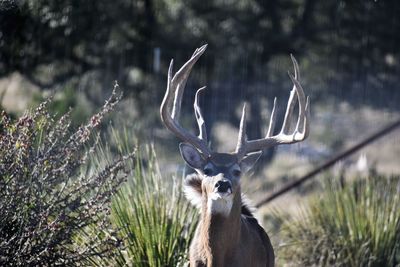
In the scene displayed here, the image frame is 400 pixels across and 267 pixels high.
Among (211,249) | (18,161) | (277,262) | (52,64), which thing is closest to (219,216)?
(211,249)

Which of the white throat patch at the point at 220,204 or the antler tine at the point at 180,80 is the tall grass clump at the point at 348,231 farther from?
the antler tine at the point at 180,80

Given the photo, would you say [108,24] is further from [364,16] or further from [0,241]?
[0,241]

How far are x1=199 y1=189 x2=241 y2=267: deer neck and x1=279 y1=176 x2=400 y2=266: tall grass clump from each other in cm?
238

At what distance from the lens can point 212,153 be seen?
331 inches

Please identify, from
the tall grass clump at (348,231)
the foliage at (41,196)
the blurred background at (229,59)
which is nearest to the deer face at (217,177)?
the foliage at (41,196)

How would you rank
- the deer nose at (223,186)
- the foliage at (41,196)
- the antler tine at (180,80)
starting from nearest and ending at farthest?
the foliage at (41,196)
the deer nose at (223,186)
the antler tine at (180,80)

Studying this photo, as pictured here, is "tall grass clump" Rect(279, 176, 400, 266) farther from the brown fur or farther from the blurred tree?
the blurred tree

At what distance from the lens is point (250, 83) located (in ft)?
68.9

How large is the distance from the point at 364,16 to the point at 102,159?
504 inches

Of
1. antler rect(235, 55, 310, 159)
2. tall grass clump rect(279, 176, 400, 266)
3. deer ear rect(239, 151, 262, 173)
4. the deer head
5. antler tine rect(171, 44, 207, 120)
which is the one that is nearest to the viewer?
the deer head

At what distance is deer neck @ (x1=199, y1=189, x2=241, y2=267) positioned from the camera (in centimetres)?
807

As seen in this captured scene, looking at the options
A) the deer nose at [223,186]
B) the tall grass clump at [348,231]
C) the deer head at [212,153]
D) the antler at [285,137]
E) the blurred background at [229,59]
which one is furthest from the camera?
the blurred background at [229,59]

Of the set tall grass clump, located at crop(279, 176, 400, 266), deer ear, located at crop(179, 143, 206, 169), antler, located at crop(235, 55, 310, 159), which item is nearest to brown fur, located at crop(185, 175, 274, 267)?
deer ear, located at crop(179, 143, 206, 169)

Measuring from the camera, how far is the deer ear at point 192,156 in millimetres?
8445
